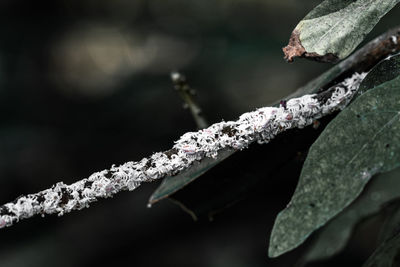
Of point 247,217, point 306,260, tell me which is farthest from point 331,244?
point 247,217

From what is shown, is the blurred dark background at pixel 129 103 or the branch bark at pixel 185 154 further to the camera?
the blurred dark background at pixel 129 103

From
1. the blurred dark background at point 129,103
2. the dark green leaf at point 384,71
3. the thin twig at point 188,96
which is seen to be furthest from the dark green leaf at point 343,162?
the blurred dark background at point 129,103

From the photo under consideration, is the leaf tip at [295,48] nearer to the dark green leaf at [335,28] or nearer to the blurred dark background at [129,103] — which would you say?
the dark green leaf at [335,28]

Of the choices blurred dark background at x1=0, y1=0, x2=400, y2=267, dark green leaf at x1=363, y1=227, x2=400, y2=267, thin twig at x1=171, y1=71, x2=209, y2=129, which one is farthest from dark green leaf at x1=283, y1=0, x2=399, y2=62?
blurred dark background at x1=0, y1=0, x2=400, y2=267

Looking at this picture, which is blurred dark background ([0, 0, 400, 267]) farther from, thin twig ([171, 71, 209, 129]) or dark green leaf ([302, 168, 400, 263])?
thin twig ([171, 71, 209, 129])

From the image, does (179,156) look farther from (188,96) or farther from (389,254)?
(188,96)

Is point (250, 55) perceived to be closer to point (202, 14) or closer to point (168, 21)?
point (202, 14)
